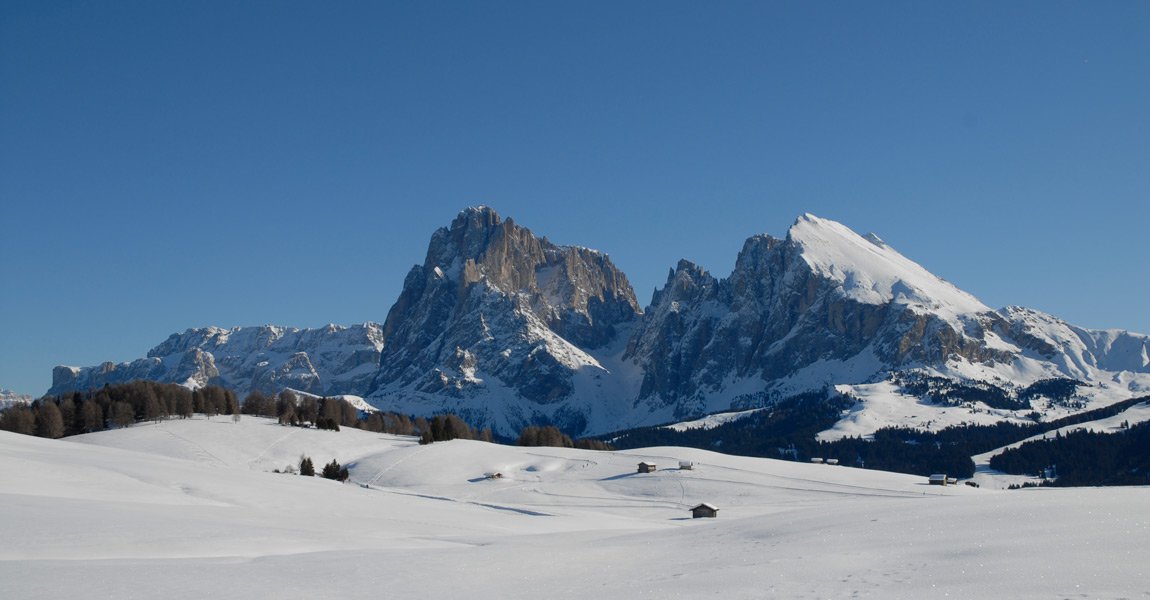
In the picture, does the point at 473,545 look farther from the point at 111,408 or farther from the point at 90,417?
the point at 111,408

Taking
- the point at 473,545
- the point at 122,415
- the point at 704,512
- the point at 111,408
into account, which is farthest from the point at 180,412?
the point at 473,545

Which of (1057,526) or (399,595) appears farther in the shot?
(1057,526)

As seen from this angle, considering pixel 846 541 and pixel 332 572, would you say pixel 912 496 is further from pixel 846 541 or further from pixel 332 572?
pixel 332 572

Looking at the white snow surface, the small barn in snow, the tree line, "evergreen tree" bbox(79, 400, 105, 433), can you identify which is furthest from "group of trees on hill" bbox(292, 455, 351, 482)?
the small barn in snow

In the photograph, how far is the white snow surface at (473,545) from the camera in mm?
25406

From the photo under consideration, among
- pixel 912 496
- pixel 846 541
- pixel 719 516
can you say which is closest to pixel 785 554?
pixel 846 541

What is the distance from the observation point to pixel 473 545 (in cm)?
4291

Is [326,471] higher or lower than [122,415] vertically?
lower

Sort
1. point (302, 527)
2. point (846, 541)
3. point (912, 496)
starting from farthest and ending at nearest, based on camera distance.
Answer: point (912, 496) → point (302, 527) → point (846, 541)

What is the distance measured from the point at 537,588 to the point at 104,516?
2467 centimetres

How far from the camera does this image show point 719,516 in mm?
80875

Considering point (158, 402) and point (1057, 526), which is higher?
point (158, 402)

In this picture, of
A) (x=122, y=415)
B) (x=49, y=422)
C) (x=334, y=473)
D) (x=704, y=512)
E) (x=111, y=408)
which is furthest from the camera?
(x=111, y=408)

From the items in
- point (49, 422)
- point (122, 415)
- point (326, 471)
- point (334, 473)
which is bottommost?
point (334, 473)
